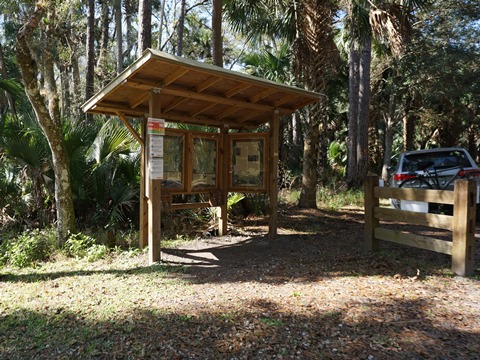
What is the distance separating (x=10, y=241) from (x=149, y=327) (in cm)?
449

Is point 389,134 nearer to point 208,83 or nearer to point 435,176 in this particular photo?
point 435,176

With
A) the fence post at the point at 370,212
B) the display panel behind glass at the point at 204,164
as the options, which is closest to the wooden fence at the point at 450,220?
the fence post at the point at 370,212

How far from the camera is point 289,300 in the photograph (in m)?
3.99

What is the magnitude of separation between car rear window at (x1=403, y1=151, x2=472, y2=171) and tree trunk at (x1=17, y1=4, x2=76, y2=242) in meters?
7.08

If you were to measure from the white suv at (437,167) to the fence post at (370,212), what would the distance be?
2.33 m

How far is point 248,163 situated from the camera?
740cm

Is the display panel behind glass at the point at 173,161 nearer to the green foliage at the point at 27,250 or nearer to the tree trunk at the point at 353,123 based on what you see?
the green foliage at the point at 27,250

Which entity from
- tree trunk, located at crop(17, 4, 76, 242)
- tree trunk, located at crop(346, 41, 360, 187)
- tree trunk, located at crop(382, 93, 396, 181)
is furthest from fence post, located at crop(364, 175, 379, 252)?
tree trunk, located at crop(382, 93, 396, 181)

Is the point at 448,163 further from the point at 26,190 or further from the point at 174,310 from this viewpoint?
the point at 26,190

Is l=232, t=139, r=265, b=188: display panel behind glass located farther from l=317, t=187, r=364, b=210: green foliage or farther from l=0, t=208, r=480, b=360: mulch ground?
l=317, t=187, r=364, b=210: green foliage

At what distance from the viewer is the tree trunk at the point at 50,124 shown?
19.7ft

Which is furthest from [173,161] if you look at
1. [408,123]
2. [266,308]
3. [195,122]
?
[408,123]

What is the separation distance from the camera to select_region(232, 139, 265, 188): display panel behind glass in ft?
23.9

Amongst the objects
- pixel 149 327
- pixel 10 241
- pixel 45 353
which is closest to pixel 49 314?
pixel 45 353
